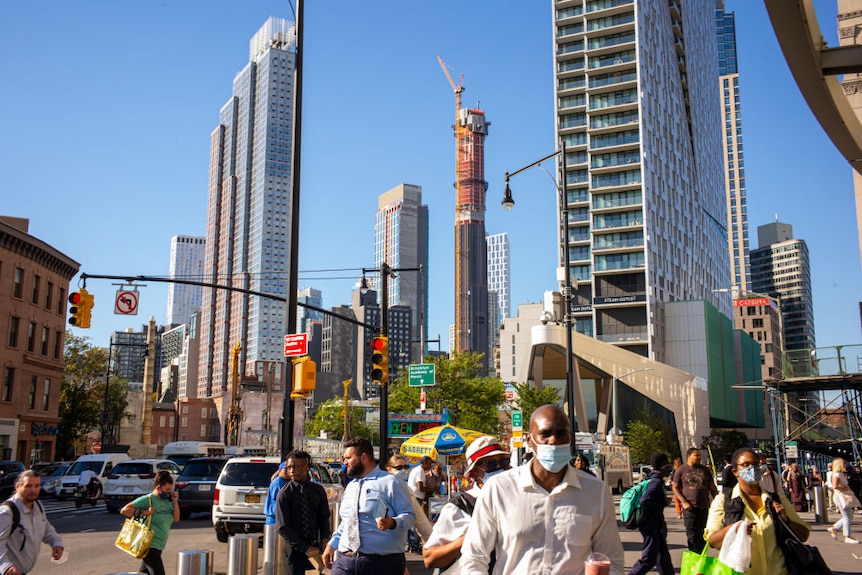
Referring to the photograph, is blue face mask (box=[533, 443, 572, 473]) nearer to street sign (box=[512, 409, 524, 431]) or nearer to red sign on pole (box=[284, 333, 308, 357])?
red sign on pole (box=[284, 333, 308, 357])

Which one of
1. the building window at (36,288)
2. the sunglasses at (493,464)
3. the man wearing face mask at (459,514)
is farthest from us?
the building window at (36,288)

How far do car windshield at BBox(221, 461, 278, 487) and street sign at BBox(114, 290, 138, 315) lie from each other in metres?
6.77

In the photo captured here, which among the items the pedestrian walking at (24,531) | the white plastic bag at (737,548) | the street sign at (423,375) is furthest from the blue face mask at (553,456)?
the street sign at (423,375)

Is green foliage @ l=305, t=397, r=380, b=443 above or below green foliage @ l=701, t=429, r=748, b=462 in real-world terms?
above

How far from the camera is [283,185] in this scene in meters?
183

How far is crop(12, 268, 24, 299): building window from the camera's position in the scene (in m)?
45.4

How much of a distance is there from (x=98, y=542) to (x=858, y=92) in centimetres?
2143

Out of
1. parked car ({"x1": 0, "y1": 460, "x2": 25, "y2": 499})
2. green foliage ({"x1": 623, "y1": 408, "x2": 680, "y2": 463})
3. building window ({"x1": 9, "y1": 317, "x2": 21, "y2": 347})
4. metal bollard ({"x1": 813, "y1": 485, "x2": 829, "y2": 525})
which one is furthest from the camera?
green foliage ({"x1": 623, "y1": 408, "x2": 680, "y2": 463})

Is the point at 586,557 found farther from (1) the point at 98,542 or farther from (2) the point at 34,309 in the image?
(2) the point at 34,309

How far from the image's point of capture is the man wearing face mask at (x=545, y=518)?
12.4ft

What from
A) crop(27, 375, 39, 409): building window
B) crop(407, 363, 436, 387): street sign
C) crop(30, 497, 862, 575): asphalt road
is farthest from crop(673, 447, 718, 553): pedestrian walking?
crop(27, 375, 39, 409): building window

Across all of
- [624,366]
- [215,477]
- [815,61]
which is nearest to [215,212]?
[624,366]

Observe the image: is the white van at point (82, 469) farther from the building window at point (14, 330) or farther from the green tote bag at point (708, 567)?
the green tote bag at point (708, 567)

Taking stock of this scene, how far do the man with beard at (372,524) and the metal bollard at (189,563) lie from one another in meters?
1.83
